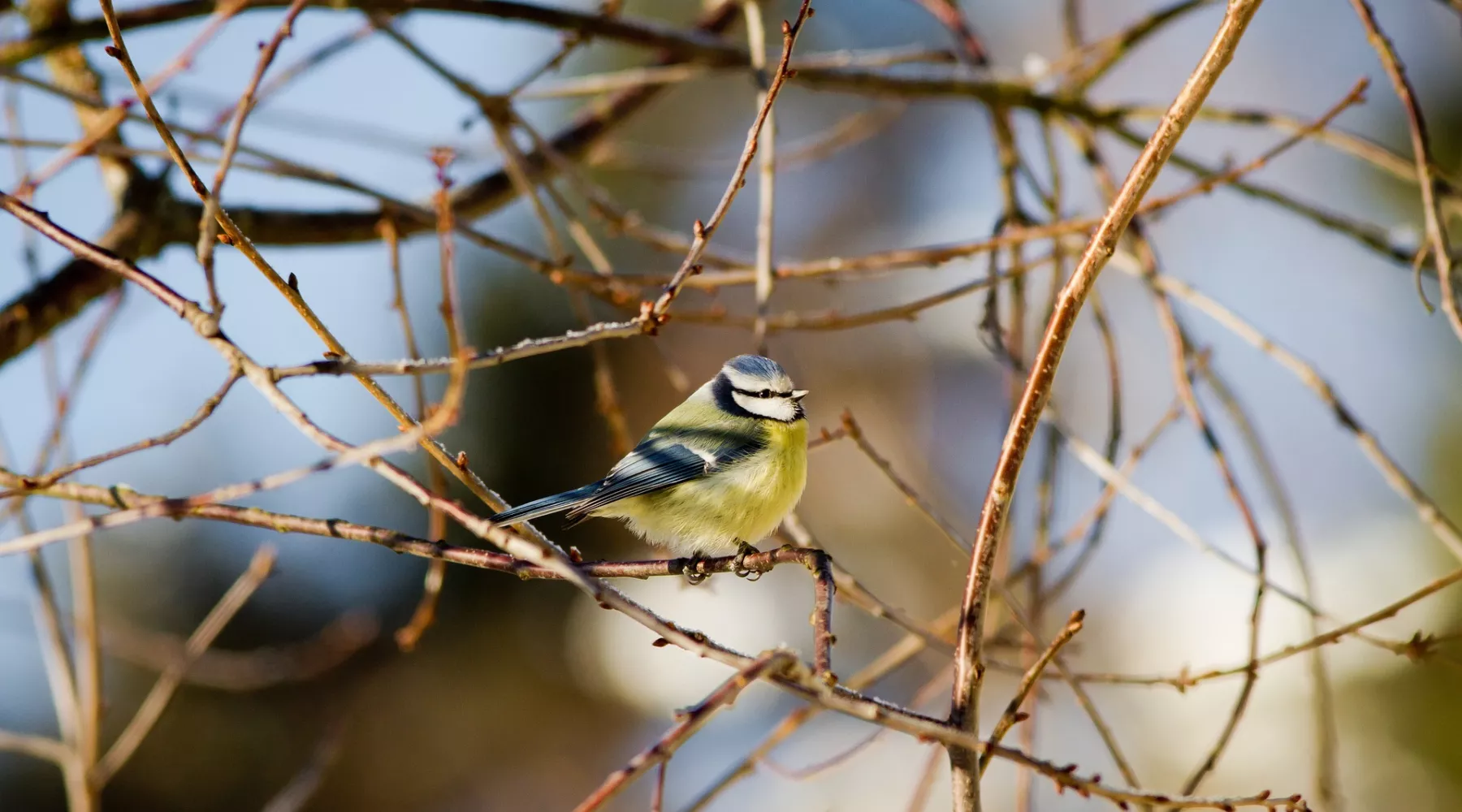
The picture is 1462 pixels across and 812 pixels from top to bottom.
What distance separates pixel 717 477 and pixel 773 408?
11.2 inches

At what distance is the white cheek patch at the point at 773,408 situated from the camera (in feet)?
8.18

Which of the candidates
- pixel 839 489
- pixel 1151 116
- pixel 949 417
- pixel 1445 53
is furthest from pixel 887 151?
pixel 1151 116

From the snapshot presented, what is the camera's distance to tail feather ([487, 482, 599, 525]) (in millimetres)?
1560

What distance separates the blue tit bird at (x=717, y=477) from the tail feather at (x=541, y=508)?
0.01 meters

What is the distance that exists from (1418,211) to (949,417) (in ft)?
9.81

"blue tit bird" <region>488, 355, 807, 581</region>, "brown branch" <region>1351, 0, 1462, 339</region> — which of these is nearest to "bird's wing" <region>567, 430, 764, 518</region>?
"blue tit bird" <region>488, 355, 807, 581</region>

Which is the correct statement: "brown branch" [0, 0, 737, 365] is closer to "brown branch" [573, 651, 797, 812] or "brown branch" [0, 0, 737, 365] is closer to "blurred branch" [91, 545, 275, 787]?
"blurred branch" [91, 545, 275, 787]

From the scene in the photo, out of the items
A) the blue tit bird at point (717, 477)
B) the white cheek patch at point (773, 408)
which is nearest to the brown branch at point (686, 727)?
the blue tit bird at point (717, 477)

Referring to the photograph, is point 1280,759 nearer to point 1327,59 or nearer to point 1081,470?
point 1081,470

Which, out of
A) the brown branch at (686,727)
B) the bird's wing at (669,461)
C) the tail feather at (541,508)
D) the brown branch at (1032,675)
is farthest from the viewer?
the bird's wing at (669,461)

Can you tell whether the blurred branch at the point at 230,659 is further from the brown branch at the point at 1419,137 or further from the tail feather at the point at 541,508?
the brown branch at the point at 1419,137


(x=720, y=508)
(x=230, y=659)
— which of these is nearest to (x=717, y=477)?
(x=720, y=508)

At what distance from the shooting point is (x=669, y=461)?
2268 mm

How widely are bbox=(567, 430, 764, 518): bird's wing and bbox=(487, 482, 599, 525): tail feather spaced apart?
0.12 ft
